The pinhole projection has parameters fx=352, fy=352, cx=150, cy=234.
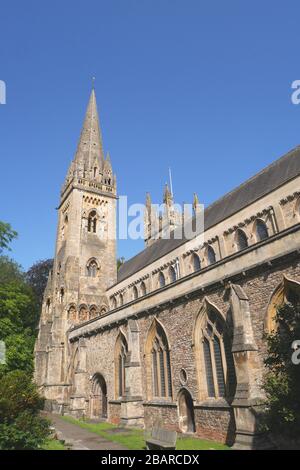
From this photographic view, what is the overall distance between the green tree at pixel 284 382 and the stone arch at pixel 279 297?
2.47 feet

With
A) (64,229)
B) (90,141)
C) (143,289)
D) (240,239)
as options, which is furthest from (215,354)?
(90,141)

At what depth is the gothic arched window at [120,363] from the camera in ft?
66.5

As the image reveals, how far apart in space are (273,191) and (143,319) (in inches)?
384

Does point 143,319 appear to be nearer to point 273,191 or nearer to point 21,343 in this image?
point 273,191

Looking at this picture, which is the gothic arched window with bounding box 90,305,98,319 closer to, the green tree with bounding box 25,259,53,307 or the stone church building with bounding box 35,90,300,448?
the stone church building with bounding box 35,90,300,448

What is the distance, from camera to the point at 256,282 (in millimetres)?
12547

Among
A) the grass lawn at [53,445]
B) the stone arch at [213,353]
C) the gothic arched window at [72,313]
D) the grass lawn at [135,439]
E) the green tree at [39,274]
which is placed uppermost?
the green tree at [39,274]

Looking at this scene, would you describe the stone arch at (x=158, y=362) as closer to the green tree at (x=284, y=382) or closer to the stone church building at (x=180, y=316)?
the stone church building at (x=180, y=316)

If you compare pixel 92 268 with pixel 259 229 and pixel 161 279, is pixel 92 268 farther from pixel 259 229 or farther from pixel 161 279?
pixel 259 229

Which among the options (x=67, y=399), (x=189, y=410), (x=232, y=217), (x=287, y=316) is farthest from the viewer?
(x=67, y=399)

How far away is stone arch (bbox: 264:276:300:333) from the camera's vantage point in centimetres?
1138

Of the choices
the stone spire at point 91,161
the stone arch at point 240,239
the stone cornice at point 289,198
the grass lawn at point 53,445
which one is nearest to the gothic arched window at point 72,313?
the stone spire at point 91,161

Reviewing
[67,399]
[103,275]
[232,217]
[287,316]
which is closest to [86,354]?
[67,399]
